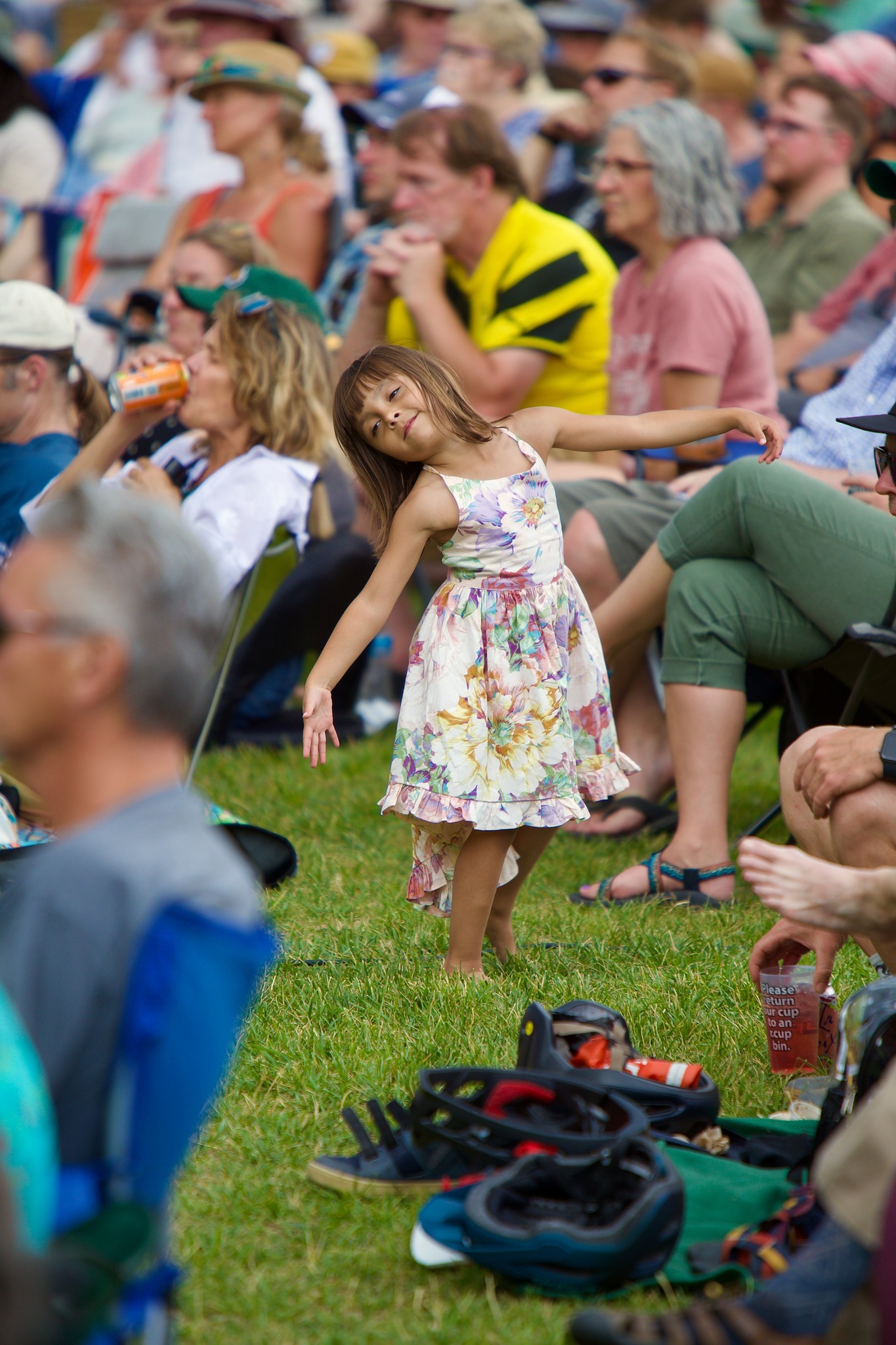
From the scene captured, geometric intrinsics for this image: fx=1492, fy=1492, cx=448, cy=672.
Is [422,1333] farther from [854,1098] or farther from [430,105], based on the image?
[430,105]

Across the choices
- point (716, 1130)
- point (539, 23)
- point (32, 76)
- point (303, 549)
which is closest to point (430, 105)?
point (303, 549)

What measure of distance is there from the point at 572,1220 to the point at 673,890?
1.90 metres

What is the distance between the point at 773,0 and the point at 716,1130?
8.58 metres

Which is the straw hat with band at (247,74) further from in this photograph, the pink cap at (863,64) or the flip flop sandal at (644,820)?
the flip flop sandal at (644,820)

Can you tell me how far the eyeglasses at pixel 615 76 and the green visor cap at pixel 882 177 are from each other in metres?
3.21

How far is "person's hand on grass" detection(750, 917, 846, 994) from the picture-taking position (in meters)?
2.47

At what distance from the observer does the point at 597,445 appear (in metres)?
3.34

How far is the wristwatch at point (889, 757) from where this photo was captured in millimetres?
2561

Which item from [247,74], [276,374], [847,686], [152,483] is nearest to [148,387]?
[152,483]

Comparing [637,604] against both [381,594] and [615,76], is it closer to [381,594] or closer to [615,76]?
[381,594]

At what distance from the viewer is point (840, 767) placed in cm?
263

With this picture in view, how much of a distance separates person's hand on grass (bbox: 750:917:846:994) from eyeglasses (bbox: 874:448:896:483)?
0.88 m

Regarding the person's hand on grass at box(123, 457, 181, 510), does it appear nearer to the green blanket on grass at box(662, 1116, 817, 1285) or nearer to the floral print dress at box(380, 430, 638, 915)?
the floral print dress at box(380, 430, 638, 915)

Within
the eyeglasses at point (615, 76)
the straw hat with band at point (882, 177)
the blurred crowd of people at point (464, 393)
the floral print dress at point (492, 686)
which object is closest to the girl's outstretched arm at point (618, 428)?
the floral print dress at point (492, 686)
